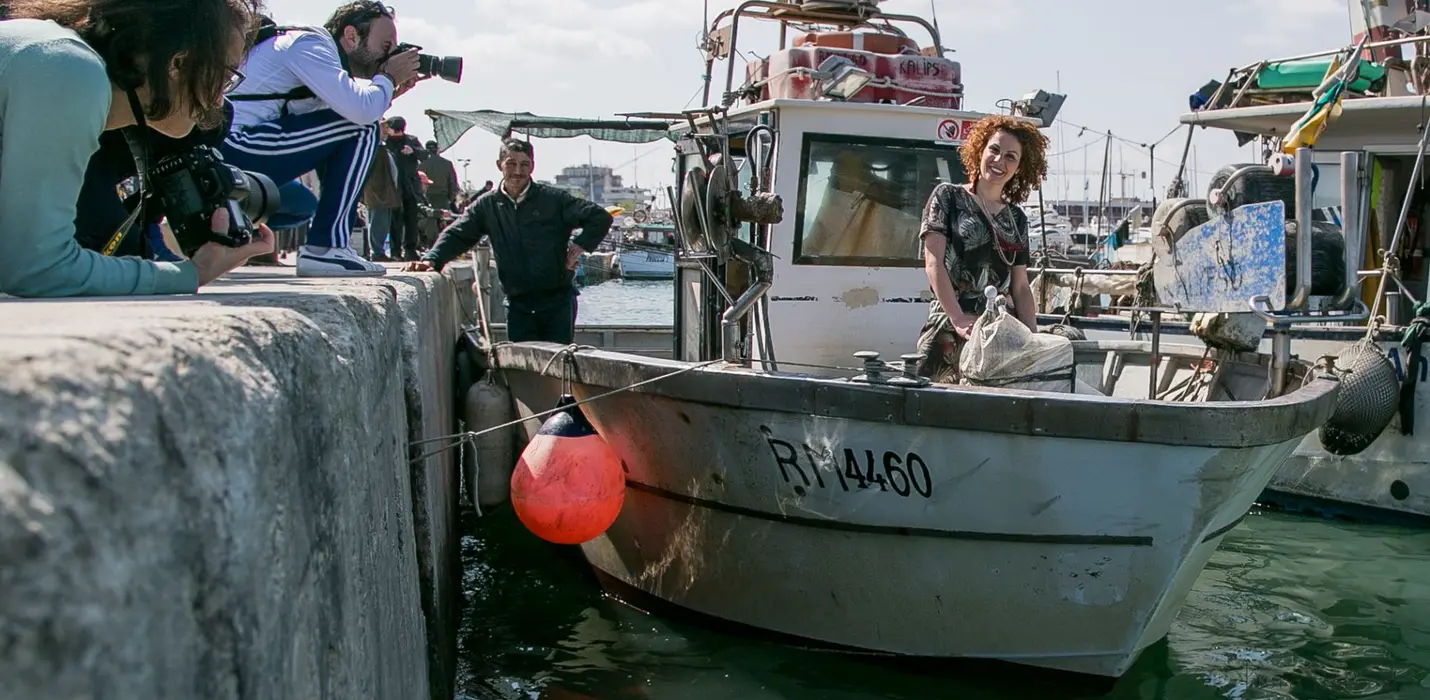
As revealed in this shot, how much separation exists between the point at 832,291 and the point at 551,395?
165cm

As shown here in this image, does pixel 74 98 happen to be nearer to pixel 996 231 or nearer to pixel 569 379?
pixel 569 379

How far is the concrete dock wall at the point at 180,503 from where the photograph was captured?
87cm

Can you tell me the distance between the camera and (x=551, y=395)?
596 centimetres

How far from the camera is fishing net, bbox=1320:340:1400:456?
7609mm

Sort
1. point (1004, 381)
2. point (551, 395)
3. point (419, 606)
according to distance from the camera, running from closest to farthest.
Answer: point (419, 606), point (1004, 381), point (551, 395)

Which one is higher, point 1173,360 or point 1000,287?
point 1000,287

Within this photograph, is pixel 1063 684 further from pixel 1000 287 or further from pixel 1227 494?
pixel 1000 287

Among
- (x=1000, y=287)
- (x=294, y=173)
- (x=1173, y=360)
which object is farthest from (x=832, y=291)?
(x=294, y=173)

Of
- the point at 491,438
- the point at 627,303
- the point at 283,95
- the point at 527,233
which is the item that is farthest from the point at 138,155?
the point at 627,303

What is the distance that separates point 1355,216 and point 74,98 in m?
6.86

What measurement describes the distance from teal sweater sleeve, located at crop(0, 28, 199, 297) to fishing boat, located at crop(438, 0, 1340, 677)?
2837mm

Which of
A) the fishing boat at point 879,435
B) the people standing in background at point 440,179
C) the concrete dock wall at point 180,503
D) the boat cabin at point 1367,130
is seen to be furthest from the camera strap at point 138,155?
the people standing in background at point 440,179

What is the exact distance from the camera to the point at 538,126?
7.47m

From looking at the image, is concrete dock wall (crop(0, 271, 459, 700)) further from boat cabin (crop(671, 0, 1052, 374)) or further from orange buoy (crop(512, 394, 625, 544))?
boat cabin (crop(671, 0, 1052, 374))
